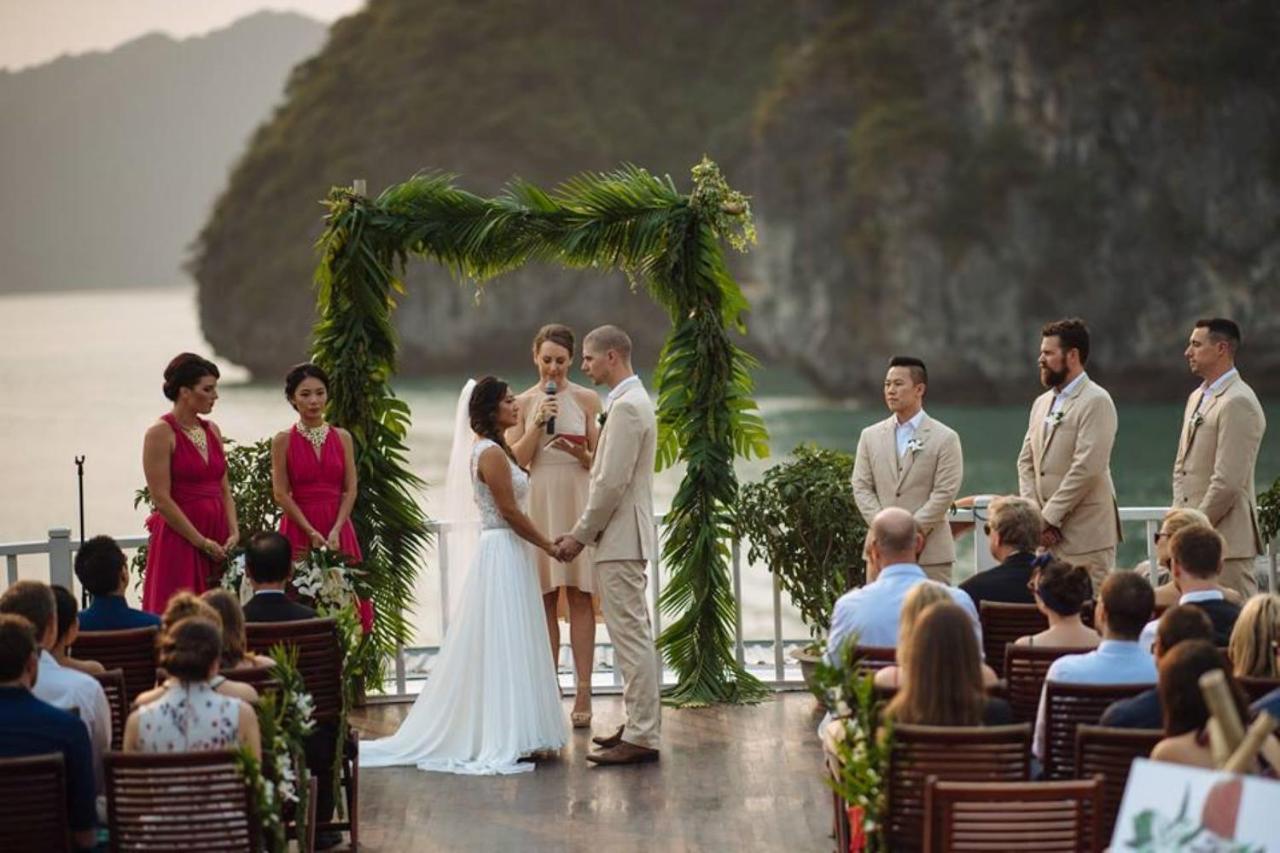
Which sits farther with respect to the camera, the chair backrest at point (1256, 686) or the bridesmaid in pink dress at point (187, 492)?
the bridesmaid in pink dress at point (187, 492)

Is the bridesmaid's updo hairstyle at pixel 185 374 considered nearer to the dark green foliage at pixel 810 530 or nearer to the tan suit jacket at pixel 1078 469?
the dark green foliage at pixel 810 530

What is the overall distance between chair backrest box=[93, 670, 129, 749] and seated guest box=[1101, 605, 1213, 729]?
2.99m

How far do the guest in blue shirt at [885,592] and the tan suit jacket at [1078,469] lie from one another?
82.6 inches

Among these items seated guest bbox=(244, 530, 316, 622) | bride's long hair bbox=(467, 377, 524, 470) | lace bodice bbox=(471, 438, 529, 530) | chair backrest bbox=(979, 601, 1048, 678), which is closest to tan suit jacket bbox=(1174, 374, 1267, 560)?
chair backrest bbox=(979, 601, 1048, 678)

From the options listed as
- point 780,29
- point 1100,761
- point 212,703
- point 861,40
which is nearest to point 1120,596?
point 1100,761

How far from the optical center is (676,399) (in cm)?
932

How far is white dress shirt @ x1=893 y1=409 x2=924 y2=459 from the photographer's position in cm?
859

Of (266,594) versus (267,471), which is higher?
(267,471)

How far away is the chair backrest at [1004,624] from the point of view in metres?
6.69

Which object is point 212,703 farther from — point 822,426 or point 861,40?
point 861,40

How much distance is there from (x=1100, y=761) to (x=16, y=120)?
86320 millimetres

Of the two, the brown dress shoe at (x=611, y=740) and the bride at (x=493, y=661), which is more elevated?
the bride at (x=493, y=661)

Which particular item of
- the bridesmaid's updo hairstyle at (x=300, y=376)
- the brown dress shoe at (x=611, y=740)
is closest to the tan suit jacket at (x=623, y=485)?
the brown dress shoe at (x=611, y=740)

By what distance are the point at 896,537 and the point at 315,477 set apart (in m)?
3.45
